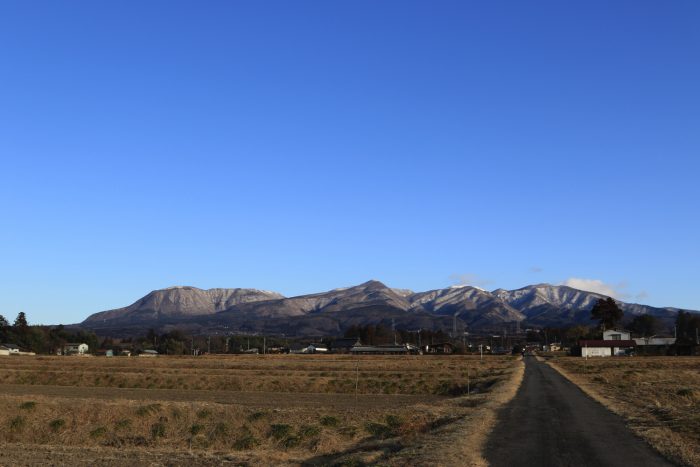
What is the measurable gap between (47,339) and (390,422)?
604 ft

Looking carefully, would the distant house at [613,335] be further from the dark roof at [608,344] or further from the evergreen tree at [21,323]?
the evergreen tree at [21,323]

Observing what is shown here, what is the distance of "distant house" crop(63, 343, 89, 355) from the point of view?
18293 centimetres

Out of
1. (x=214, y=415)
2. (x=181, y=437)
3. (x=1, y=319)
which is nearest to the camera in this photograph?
(x=181, y=437)

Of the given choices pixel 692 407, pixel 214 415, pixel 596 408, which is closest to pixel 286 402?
pixel 214 415

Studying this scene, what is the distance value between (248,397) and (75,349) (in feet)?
513

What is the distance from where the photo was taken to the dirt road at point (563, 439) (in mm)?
18094

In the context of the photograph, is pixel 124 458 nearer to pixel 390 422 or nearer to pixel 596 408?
pixel 390 422

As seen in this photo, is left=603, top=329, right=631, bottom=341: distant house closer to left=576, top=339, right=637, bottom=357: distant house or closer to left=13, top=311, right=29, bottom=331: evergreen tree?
left=576, top=339, right=637, bottom=357: distant house

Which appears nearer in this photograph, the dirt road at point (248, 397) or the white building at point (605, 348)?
the dirt road at point (248, 397)

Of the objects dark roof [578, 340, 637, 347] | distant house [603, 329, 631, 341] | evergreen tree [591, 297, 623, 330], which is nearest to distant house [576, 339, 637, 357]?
dark roof [578, 340, 637, 347]

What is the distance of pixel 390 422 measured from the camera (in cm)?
2856

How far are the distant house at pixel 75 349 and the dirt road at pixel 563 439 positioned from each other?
169m

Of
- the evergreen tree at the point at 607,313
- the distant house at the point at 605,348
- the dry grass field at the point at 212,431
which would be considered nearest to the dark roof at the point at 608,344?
the distant house at the point at 605,348

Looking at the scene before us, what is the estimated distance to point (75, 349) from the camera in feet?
618
